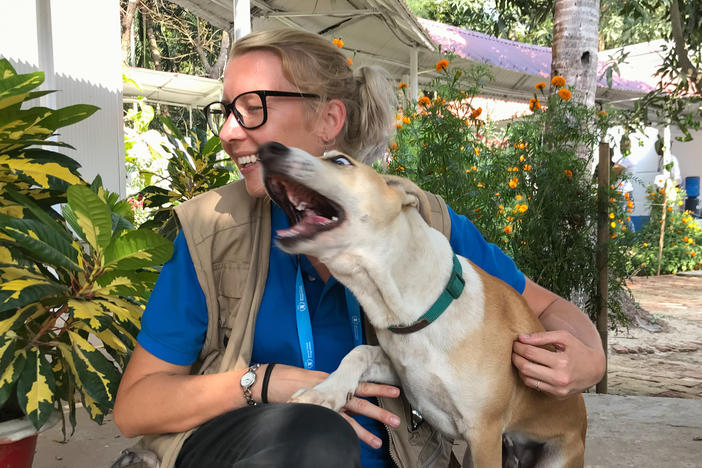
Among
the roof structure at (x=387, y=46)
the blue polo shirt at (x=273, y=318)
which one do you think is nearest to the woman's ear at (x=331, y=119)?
the blue polo shirt at (x=273, y=318)

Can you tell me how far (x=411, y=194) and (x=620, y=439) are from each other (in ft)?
6.84

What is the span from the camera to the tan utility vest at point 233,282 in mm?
1548

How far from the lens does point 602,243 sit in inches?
164

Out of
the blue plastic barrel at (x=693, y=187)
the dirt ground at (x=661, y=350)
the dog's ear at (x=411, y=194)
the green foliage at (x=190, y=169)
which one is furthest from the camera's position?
the blue plastic barrel at (x=693, y=187)

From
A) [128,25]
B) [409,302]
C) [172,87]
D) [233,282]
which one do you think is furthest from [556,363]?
[128,25]

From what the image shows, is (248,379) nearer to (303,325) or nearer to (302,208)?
(303,325)

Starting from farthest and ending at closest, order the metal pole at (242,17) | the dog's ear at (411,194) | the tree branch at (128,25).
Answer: the tree branch at (128,25), the metal pole at (242,17), the dog's ear at (411,194)

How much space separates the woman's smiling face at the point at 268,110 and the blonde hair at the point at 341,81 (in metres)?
0.03

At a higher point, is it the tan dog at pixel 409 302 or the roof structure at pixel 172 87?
the roof structure at pixel 172 87

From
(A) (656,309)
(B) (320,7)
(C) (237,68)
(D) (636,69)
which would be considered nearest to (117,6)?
(B) (320,7)

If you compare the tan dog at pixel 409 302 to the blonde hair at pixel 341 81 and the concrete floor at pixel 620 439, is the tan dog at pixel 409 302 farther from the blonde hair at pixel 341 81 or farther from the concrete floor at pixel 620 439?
the concrete floor at pixel 620 439

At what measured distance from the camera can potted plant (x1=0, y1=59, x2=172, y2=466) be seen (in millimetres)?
1774

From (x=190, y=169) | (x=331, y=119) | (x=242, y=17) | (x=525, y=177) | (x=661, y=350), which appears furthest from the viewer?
(x=661, y=350)

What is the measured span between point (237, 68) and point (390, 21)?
6.80 meters
